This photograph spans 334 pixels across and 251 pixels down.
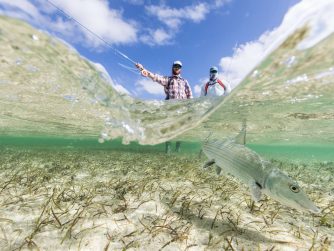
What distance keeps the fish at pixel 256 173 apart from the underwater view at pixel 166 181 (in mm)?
16

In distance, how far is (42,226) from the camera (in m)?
3.39

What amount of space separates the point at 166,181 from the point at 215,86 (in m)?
4.97

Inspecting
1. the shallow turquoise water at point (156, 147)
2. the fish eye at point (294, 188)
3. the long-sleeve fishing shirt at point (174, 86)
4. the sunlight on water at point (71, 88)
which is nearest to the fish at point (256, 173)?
the fish eye at point (294, 188)

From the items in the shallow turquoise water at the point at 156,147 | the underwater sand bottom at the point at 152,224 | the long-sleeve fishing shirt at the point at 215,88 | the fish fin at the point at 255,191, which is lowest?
the shallow turquoise water at the point at 156,147

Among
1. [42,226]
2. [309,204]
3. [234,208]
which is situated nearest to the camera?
[309,204]

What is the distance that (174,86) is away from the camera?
11219 mm

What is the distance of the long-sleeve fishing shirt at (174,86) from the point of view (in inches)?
442

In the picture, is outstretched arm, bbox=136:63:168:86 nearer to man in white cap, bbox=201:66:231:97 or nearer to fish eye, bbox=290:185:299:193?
man in white cap, bbox=201:66:231:97

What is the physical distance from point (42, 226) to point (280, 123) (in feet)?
61.2

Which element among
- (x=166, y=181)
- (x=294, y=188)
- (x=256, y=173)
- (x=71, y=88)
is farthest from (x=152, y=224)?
(x=71, y=88)

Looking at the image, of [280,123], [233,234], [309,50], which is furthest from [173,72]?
[280,123]

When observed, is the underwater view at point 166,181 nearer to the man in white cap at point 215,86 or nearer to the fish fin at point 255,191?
the fish fin at point 255,191

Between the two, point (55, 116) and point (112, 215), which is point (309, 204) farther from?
point (55, 116)

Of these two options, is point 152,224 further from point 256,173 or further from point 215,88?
point 215,88
